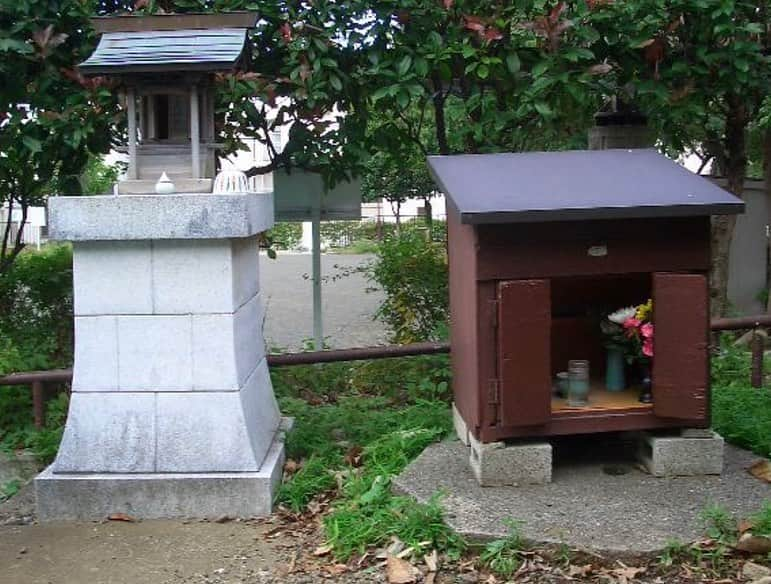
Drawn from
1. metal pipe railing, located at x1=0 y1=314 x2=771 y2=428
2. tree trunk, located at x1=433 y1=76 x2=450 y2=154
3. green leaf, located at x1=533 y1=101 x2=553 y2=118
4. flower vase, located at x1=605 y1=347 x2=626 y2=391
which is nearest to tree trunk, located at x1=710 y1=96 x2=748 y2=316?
metal pipe railing, located at x1=0 y1=314 x2=771 y2=428

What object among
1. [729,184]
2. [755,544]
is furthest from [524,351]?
[729,184]

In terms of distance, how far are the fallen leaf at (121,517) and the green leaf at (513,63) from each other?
4.07m

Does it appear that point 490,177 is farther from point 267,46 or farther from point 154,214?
point 267,46

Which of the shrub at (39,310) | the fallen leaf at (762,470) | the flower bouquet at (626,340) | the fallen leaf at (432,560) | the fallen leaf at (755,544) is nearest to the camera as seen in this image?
the fallen leaf at (755,544)

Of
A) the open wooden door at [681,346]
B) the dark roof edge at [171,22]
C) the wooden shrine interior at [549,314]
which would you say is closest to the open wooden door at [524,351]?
the wooden shrine interior at [549,314]

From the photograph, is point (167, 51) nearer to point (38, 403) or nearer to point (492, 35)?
point (492, 35)

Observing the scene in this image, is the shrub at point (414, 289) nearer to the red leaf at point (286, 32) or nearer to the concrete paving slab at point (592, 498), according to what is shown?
the red leaf at point (286, 32)

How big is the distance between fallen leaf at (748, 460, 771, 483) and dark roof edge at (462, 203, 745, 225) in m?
1.40

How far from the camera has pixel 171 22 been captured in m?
5.46

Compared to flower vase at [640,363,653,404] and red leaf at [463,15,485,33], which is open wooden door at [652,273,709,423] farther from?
red leaf at [463,15,485,33]

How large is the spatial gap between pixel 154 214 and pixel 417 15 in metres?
2.95

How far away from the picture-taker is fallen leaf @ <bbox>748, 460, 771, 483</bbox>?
484 centimetres

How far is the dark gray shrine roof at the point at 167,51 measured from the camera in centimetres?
513

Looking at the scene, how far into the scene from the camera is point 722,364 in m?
7.64
